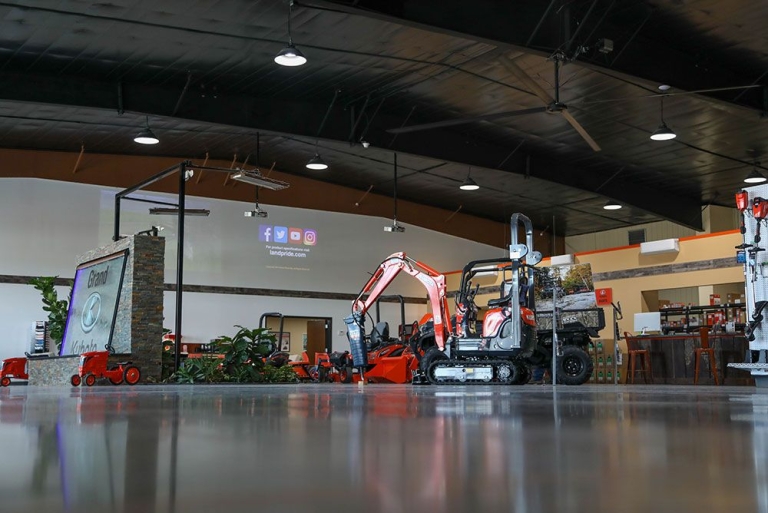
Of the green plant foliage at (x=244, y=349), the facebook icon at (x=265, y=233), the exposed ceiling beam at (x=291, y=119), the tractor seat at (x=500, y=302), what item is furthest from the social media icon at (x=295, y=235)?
the tractor seat at (x=500, y=302)

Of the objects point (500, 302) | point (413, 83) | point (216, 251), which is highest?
point (413, 83)

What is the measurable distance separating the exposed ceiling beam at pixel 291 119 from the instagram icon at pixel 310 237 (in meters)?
6.80

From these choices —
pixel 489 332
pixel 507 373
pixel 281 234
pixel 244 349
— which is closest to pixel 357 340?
pixel 244 349

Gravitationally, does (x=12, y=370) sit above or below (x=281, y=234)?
below

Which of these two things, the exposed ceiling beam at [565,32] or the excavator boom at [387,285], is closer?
the exposed ceiling beam at [565,32]

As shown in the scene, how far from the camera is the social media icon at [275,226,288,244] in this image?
22.4 meters

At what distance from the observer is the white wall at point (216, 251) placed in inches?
741

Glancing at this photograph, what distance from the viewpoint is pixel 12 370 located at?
54.5 ft

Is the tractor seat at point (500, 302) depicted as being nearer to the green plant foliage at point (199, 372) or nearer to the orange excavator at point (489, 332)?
the orange excavator at point (489, 332)

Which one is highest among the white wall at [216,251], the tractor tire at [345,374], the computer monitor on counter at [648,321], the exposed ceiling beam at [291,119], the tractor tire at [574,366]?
the exposed ceiling beam at [291,119]

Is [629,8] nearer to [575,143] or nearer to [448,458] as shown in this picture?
[575,143]

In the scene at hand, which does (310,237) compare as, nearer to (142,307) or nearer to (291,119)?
(291,119)

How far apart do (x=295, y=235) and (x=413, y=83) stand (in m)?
8.90

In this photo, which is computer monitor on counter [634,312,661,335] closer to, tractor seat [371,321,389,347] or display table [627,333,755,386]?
display table [627,333,755,386]
